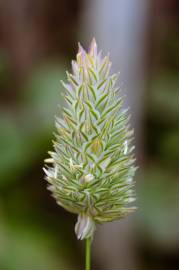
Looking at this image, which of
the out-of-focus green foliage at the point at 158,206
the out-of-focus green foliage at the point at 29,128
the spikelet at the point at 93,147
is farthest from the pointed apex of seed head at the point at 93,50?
the out-of-focus green foliage at the point at 158,206

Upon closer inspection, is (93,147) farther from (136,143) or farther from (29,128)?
(136,143)

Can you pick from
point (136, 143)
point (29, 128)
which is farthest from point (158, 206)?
point (29, 128)

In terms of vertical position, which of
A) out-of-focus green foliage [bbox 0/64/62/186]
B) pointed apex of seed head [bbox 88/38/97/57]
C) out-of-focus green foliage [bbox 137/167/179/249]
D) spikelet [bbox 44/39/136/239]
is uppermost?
out-of-focus green foliage [bbox 0/64/62/186]

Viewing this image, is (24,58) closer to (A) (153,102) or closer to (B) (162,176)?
(A) (153,102)

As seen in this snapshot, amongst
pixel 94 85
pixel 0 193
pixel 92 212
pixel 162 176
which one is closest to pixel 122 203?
pixel 92 212

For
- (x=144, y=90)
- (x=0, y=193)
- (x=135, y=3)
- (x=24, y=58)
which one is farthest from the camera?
(x=24, y=58)

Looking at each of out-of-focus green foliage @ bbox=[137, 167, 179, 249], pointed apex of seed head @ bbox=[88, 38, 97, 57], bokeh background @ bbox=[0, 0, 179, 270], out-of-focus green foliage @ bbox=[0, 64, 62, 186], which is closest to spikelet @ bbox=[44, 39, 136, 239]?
pointed apex of seed head @ bbox=[88, 38, 97, 57]

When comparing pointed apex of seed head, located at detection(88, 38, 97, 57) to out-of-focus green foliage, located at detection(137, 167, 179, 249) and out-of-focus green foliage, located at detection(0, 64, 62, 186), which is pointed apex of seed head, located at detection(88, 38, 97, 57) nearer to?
out-of-focus green foliage, located at detection(0, 64, 62, 186)
